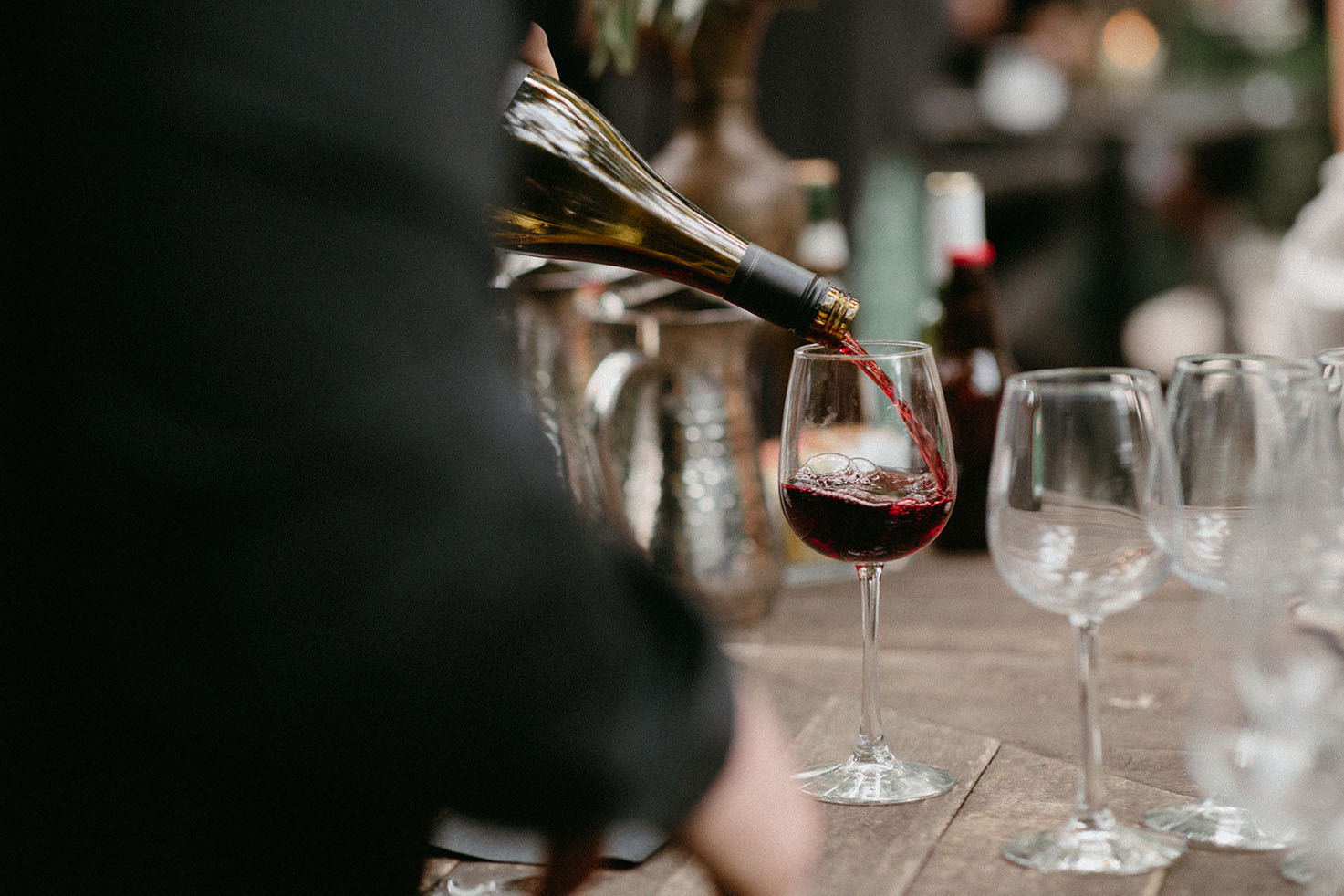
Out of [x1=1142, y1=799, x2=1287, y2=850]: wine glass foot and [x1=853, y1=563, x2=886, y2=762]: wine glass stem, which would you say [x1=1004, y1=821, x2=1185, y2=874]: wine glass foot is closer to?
[x1=1142, y1=799, x2=1287, y2=850]: wine glass foot

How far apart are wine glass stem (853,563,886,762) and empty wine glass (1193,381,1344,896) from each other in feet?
0.91

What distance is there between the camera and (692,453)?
46.1 inches

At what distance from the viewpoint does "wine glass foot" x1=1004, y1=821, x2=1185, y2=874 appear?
671mm

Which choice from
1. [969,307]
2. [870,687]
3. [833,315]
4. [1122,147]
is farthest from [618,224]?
[1122,147]

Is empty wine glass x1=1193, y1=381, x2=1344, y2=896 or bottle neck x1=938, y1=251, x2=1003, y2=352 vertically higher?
bottle neck x1=938, y1=251, x2=1003, y2=352

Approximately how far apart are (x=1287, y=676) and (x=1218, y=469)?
0.59 ft

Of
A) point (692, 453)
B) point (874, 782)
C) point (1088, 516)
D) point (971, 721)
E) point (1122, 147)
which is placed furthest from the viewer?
point (1122, 147)

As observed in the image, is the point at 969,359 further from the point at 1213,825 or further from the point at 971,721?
the point at 1213,825

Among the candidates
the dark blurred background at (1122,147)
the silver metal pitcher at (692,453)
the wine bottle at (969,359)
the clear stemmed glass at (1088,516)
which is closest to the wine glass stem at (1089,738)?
the clear stemmed glass at (1088,516)

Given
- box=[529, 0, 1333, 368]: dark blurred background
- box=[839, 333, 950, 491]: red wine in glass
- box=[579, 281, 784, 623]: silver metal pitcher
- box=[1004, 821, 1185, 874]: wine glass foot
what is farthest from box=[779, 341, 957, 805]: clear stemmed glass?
box=[529, 0, 1333, 368]: dark blurred background

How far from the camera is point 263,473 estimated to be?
0.40m

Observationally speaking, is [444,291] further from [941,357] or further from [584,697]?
[941,357]

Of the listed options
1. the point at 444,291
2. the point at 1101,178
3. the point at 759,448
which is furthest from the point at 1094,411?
the point at 1101,178

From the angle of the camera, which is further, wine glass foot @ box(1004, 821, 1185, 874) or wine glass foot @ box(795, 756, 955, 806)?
wine glass foot @ box(795, 756, 955, 806)
